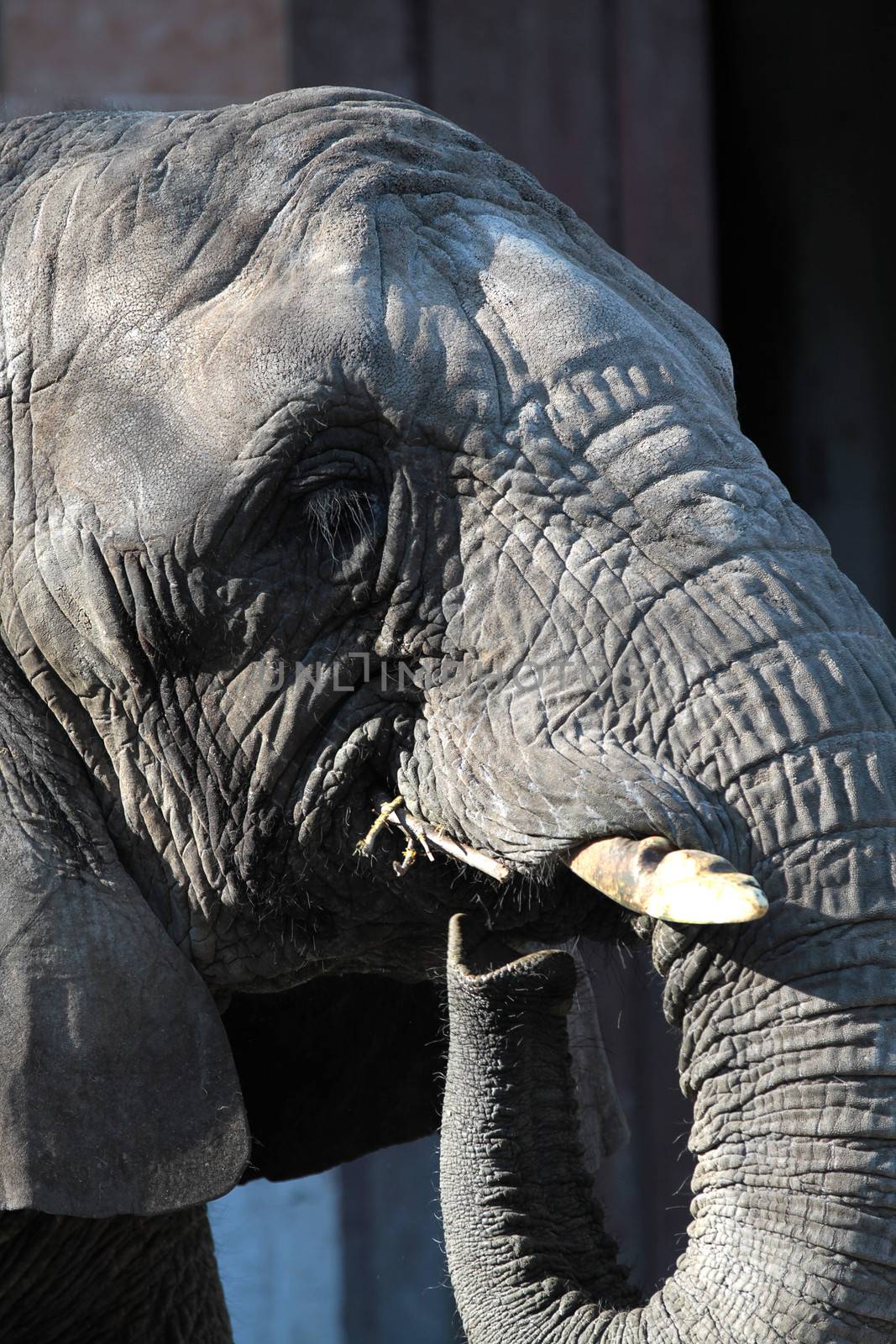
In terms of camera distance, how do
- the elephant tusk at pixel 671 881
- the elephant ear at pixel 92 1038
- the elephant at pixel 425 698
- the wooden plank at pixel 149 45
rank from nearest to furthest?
the elephant tusk at pixel 671 881
the elephant at pixel 425 698
the elephant ear at pixel 92 1038
the wooden plank at pixel 149 45

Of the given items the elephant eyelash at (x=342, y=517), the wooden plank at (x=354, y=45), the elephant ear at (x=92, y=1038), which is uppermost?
the elephant eyelash at (x=342, y=517)

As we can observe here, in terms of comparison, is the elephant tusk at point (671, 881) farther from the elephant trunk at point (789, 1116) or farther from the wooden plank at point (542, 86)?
the wooden plank at point (542, 86)

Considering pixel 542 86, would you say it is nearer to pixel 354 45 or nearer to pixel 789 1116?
pixel 354 45

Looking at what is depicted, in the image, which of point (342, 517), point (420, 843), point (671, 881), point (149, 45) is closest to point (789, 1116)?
point (671, 881)

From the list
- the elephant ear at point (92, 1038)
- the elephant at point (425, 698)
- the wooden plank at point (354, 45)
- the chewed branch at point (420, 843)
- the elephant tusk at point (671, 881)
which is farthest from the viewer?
the wooden plank at point (354, 45)

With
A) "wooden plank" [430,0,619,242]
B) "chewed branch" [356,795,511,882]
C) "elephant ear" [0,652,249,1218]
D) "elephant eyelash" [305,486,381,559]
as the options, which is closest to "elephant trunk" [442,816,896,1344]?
"chewed branch" [356,795,511,882]

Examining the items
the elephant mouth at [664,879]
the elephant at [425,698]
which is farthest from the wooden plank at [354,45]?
the elephant mouth at [664,879]

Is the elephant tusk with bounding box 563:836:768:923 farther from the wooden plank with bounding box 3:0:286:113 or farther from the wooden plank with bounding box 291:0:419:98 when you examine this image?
the wooden plank with bounding box 3:0:286:113

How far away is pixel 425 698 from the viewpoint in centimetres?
186

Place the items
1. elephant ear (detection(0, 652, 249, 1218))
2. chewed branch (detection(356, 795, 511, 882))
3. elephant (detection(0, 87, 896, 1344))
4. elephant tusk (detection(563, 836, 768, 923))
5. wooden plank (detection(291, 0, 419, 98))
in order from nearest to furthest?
elephant tusk (detection(563, 836, 768, 923)) < elephant (detection(0, 87, 896, 1344)) < chewed branch (detection(356, 795, 511, 882)) < elephant ear (detection(0, 652, 249, 1218)) < wooden plank (detection(291, 0, 419, 98))

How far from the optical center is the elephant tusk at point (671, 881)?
1.51 m

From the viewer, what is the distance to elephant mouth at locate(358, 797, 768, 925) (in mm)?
1510

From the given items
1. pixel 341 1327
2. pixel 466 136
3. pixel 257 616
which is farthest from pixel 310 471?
pixel 341 1327

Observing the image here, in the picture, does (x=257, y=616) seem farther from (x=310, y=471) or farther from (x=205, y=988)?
(x=205, y=988)
